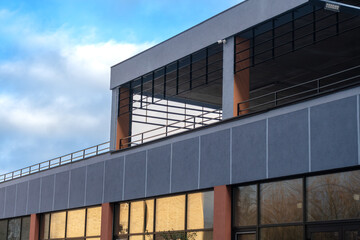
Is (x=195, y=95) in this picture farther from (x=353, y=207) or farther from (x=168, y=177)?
(x=353, y=207)

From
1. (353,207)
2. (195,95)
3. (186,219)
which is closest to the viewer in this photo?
(353,207)

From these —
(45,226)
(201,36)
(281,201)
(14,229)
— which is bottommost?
(14,229)

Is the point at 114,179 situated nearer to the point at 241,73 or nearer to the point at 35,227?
the point at 241,73

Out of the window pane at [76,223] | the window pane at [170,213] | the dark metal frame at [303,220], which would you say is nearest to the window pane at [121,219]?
the window pane at [170,213]

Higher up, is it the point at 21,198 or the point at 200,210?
the point at 21,198

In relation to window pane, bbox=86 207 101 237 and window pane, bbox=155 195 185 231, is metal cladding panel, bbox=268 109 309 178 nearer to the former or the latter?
window pane, bbox=155 195 185 231

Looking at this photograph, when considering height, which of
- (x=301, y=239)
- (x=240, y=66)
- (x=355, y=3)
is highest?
(x=355, y=3)

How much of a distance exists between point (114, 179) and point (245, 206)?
981 centimetres

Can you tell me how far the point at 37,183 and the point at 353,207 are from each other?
25021mm

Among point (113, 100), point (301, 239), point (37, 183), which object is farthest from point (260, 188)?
point (37, 183)

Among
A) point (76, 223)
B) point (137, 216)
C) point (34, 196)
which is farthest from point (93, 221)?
point (34, 196)

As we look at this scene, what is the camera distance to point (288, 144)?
22.1m

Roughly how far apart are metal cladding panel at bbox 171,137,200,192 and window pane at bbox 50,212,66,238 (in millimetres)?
11764

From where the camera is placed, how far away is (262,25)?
25.2 meters
